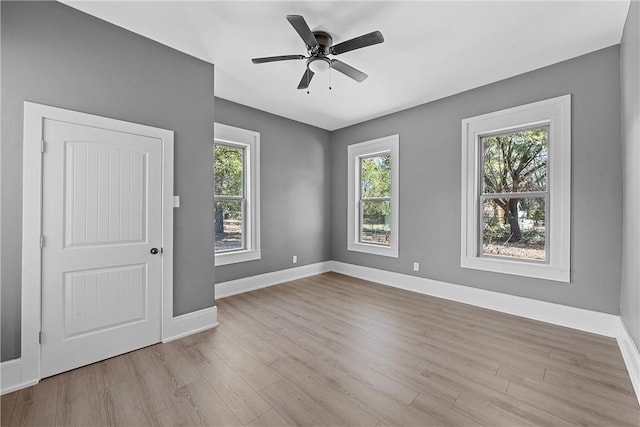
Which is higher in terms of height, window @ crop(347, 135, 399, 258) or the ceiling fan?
the ceiling fan

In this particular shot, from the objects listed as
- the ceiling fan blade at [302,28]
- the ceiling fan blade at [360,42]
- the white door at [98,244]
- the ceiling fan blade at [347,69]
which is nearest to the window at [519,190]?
the ceiling fan blade at [347,69]

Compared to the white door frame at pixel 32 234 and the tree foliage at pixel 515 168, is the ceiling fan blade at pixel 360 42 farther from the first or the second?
the tree foliage at pixel 515 168

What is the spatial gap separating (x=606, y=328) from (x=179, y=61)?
16.8ft

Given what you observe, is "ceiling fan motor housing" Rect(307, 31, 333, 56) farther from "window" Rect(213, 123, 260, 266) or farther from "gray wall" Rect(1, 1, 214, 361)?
"window" Rect(213, 123, 260, 266)

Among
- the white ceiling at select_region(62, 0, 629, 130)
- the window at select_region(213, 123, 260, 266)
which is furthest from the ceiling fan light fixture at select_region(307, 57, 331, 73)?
the window at select_region(213, 123, 260, 266)

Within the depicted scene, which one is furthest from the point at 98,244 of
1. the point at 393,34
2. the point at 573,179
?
the point at 573,179

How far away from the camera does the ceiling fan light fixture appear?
8.42 ft

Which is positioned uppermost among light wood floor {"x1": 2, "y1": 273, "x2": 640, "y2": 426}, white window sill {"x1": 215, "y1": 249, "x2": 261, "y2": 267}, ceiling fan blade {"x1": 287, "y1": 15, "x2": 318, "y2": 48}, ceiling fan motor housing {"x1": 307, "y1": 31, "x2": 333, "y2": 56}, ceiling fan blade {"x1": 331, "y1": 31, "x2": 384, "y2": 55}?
ceiling fan motor housing {"x1": 307, "y1": 31, "x2": 333, "y2": 56}

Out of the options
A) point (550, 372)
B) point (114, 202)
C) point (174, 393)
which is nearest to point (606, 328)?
point (550, 372)

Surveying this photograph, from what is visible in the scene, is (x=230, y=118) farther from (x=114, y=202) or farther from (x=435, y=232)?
(x=435, y=232)

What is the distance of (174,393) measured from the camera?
76.7 inches

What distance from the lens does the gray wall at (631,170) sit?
2090 millimetres

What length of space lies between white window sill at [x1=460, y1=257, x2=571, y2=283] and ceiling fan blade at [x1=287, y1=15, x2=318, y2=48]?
327 cm

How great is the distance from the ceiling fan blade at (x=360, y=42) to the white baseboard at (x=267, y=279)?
3364 mm
